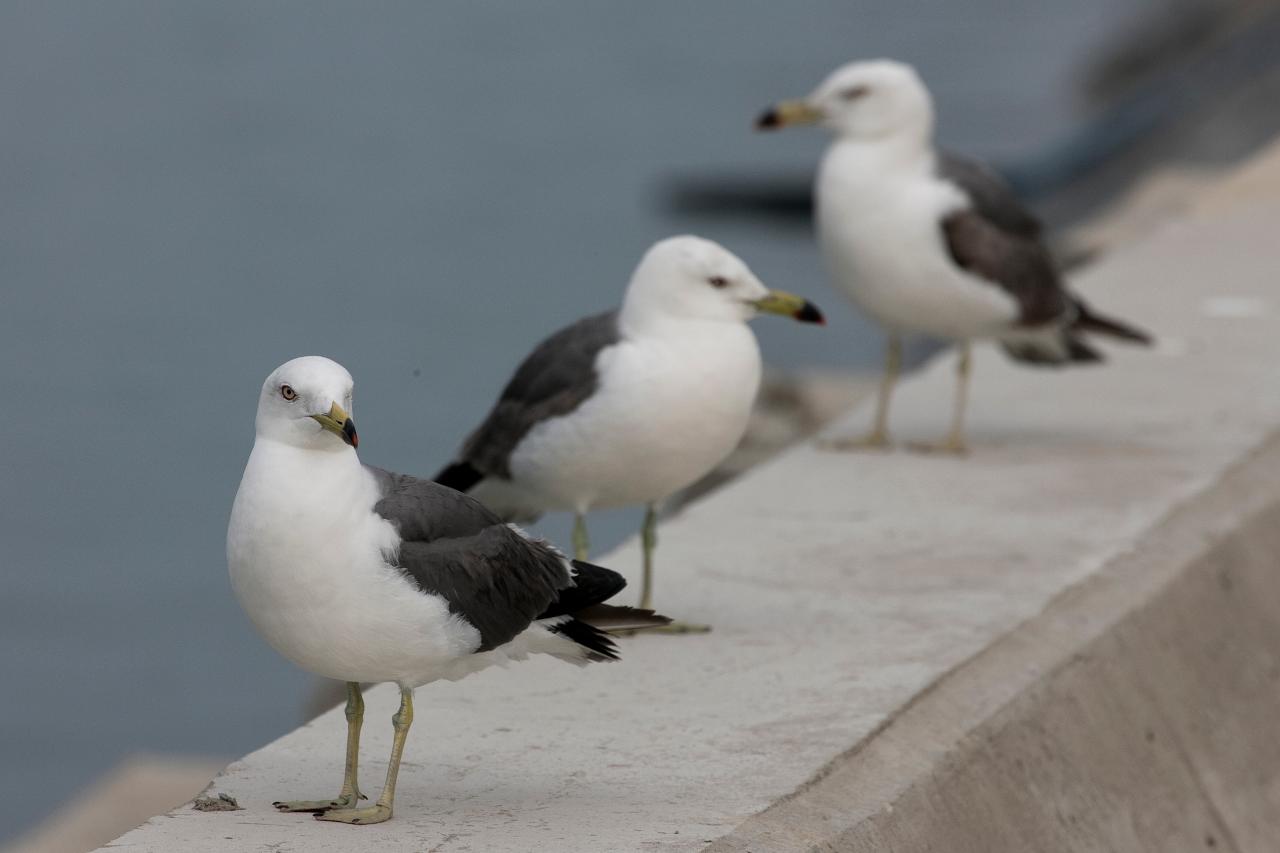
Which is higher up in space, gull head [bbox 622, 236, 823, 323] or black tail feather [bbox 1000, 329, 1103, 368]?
gull head [bbox 622, 236, 823, 323]

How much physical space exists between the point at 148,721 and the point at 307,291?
7281 mm

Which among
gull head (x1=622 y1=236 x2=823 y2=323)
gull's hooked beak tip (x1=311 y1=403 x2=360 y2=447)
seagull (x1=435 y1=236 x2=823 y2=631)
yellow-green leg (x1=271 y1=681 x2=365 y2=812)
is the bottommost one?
yellow-green leg (x1=271 y1=681 x2=365 y2=812)

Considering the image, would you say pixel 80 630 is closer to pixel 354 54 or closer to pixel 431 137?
pixel 431 137

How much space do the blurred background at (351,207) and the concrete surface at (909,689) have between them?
2811mm

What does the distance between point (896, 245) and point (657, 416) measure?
2136 mm

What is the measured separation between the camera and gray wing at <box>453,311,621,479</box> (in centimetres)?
515

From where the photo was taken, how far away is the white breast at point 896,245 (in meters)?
6.91

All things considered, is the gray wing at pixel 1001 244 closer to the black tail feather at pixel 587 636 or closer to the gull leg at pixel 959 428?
the gull leg at pixel 959 428

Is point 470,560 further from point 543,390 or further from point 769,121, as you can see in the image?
point 769,121

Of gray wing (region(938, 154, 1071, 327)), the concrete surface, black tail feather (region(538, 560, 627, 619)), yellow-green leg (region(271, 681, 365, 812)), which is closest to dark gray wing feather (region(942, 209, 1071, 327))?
gray wing (region(938, 154, 1071, 327))

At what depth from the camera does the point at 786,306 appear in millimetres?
5152

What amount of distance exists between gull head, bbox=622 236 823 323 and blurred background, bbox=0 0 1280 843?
150 inches

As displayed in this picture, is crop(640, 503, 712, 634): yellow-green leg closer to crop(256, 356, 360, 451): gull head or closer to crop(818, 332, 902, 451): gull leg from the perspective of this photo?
crop(256, 356, 360, 451): gull head

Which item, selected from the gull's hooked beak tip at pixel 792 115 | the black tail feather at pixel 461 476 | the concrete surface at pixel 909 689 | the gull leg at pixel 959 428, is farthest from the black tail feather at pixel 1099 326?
the black tail feather at pixel 461 476
